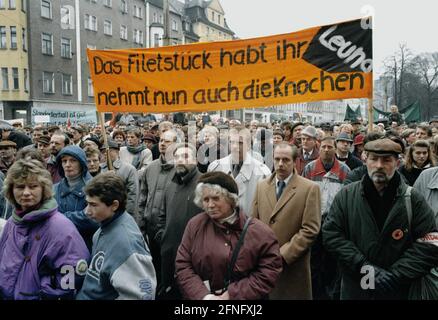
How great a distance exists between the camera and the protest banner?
4.94 metres

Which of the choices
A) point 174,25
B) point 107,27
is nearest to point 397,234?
point 107,27

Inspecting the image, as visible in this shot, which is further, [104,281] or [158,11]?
[158,11]

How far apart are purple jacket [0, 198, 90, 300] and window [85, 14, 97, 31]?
4157 cm

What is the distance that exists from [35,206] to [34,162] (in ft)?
1.31

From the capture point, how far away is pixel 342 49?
16.3 feet

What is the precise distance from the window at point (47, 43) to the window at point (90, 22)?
4428mm

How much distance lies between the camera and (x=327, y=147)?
16.6 feet

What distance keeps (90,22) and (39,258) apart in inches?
1664

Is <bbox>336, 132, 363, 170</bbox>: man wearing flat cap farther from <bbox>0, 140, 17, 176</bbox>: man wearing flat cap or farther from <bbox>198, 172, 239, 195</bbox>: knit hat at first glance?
<bbox>0, 140, 17, 176</bbox>: man wearing flat cap

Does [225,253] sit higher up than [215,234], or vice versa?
[215,234]

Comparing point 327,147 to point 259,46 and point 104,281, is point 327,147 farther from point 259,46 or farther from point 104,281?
point 104,281

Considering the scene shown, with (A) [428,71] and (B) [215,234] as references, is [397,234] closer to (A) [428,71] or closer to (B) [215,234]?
(B) [215,234]

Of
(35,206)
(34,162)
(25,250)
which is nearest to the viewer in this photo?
(25,250)
